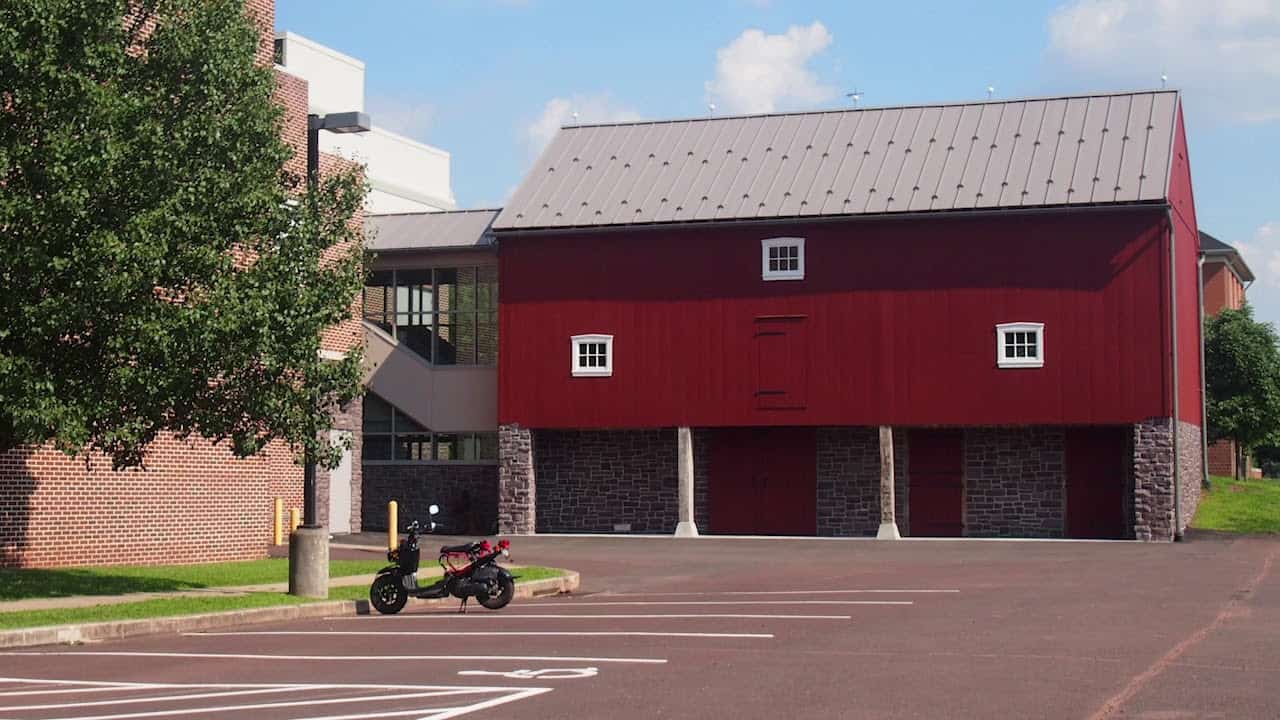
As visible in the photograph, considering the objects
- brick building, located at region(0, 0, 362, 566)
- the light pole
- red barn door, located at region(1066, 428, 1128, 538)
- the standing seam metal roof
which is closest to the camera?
the light pole

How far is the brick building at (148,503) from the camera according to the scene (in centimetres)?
2555

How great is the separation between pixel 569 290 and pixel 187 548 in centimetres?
1575

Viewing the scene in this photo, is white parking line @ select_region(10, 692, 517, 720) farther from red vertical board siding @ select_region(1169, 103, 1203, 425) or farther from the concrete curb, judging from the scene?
red vertical board siding @ select_region(1169, 103, 1203, 425)

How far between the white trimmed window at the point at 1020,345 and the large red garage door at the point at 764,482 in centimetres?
552

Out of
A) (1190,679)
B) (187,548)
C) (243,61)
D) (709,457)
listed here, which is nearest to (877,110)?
(709,457)

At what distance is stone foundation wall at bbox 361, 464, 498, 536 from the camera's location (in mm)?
45312

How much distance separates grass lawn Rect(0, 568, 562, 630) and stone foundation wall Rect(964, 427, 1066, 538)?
2142 centimetres

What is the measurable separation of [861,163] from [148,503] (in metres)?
21.0

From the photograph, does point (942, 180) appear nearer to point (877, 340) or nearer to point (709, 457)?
point (877, 340)

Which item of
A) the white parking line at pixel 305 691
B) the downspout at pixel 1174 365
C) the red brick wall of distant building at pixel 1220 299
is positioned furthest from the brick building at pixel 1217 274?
the white parking line at pixel 305 691

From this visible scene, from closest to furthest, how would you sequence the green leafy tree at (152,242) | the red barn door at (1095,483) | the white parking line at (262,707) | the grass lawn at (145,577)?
the white parking line at (262,707) < the green leafy tree at (152,242) < the grass lawn at (145,577) < the red barn door at (1095,483)

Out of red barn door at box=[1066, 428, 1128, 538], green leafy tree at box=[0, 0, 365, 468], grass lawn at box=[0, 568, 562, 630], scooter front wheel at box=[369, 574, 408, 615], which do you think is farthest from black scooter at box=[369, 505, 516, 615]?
red barn door at box=[1066, 428, 1128, 538]

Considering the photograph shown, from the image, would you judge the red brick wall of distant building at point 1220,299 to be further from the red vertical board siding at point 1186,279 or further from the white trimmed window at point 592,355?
the white trimmed window at point 592,355

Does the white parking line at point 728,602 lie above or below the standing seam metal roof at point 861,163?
below
